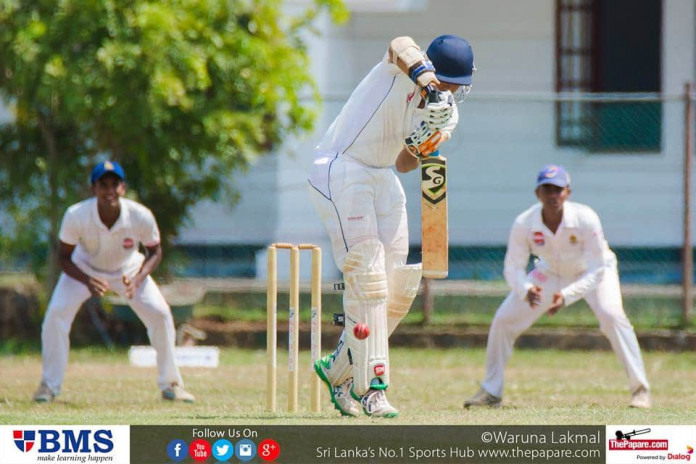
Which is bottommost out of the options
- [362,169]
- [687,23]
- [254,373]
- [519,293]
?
[254,373]

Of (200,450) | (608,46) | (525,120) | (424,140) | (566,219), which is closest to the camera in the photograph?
(200,450)

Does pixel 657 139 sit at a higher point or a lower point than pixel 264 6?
lower

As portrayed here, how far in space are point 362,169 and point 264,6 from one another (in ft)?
17.4

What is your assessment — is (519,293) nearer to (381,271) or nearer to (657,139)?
(381,271)

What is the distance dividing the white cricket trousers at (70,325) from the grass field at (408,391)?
0.19m

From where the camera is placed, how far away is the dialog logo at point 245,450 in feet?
18.8

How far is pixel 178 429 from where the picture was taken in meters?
5.95

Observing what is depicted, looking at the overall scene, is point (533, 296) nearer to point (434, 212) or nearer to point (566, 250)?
point (566, 250)

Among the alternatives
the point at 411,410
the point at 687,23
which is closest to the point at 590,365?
the point at 411,410

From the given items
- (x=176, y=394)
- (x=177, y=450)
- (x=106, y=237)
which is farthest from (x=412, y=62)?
(x=176, y=394)

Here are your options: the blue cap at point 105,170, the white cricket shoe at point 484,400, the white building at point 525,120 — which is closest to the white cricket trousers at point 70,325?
the blue cap at point 105,170

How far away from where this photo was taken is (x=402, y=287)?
6.79 m

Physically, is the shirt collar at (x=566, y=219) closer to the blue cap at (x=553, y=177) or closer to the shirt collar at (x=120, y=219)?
the blue cap at (x=553, y=177)

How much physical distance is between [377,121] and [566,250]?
2.45m
